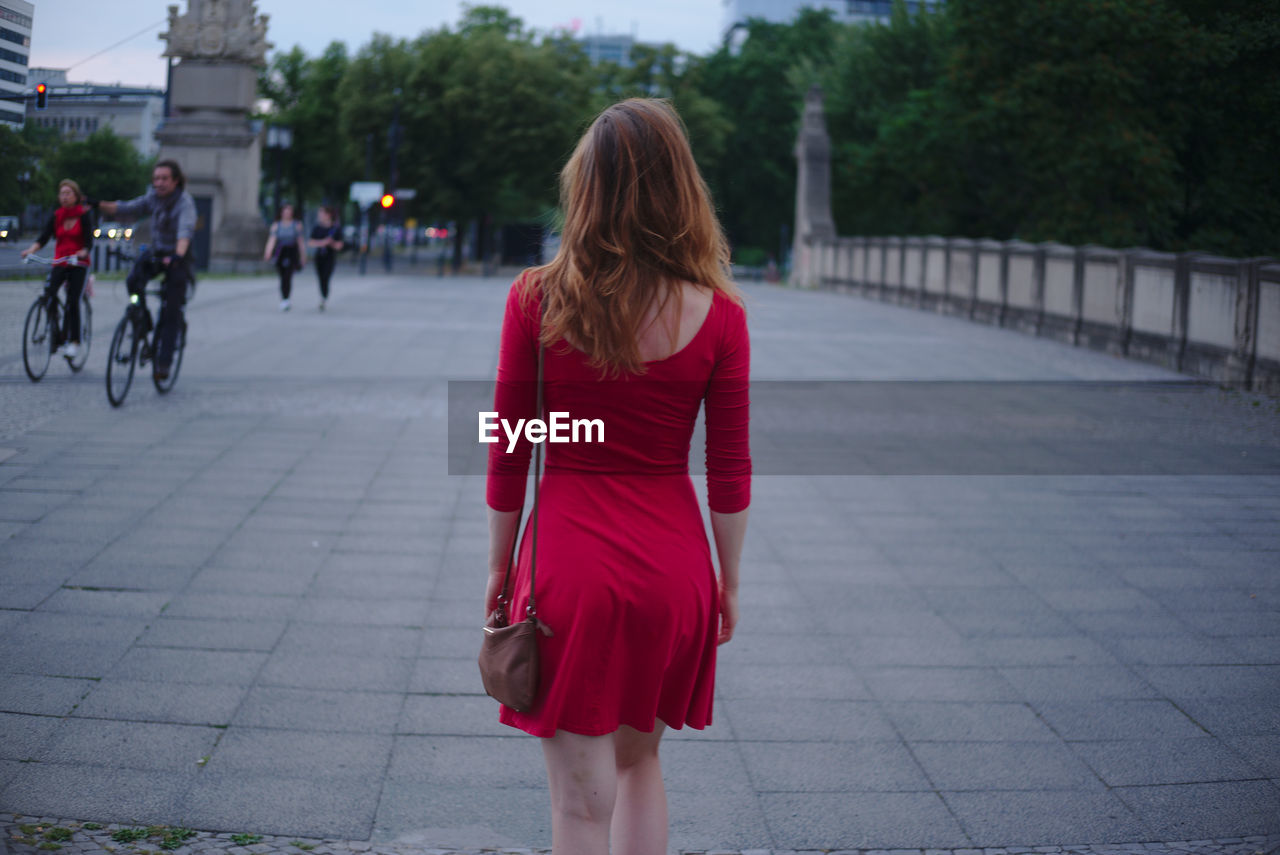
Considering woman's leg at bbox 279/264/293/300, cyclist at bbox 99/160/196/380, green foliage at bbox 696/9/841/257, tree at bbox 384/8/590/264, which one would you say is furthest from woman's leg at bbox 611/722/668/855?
green foliage at bbox 696/9/841/257

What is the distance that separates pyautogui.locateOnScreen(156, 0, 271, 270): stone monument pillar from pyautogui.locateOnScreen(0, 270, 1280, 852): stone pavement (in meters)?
23.3

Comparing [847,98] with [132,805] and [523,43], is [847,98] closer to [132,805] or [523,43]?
[523,43]

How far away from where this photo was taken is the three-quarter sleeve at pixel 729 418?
2598 mm

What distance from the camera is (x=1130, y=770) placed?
4180 mm

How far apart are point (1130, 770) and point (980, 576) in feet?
7.79

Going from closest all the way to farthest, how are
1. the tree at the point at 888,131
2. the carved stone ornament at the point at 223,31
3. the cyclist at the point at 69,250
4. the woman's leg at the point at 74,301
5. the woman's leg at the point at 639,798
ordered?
the woman's leg at the point at 639,798 < the cyclist at the point at 69,250 < the woman's leg at the point at 74,301 < the carved stone ornament at the point at 223,31 < the tree at the point at 888,131

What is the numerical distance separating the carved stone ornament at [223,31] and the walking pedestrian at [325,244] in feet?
36.3

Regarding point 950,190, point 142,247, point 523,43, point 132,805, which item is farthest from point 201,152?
point 132,805

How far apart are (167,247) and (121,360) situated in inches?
40.6

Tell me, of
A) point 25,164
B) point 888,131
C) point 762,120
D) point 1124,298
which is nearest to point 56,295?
point 25,164

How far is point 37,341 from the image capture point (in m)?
11.0

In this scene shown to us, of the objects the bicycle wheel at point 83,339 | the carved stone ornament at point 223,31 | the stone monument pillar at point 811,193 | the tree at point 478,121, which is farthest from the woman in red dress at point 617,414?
the tree at point 478,121

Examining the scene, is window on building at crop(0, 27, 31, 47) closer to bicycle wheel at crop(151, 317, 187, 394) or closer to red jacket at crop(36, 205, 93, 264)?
red jacket at crop(36, 205, 93, 264)

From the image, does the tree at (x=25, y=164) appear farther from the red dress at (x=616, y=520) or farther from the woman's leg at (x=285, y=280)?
the woman's leg at (x=285, y=280)
